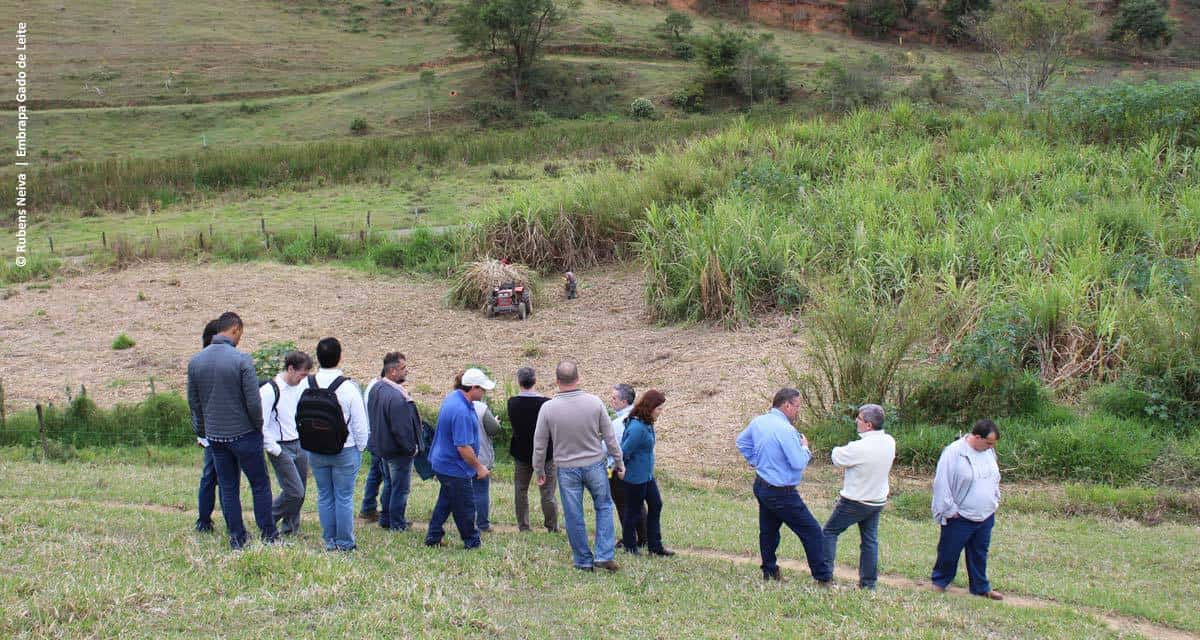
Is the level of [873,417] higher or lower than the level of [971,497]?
higher

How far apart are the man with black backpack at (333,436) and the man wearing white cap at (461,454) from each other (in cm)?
62

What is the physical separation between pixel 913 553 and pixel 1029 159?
14658mm

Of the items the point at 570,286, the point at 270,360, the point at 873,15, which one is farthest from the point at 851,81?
the point at 270,360

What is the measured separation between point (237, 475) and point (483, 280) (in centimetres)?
1282

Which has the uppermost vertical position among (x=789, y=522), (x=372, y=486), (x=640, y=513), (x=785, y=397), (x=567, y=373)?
(x=567, y=373)

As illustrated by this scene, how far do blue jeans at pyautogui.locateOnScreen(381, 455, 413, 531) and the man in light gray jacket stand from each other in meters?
4.22

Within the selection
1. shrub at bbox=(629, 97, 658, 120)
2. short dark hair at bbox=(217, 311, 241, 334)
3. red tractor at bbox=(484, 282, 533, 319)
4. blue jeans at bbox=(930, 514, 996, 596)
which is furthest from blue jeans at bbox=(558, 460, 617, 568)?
shrub at bbox=(629, 97, 658, 120)

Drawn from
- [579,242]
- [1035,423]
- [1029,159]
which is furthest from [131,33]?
[1035,423]

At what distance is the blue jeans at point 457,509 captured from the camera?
8.05m

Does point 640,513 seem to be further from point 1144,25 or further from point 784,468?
point 1144,25

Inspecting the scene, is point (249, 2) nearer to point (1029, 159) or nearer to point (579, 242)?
point (579, 242)

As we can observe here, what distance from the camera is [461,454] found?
7.92 metres

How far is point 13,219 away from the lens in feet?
106

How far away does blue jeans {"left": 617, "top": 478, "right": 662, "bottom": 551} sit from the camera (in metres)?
8.24
